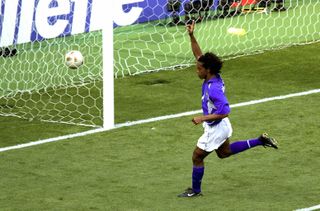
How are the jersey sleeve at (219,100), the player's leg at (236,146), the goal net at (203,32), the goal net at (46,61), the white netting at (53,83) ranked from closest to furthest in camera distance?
the jersey sleeve at (219,100), the player's leg at (236,146), the white netting at (53,83), the goal net at (46,61), the goal net at (203,32)

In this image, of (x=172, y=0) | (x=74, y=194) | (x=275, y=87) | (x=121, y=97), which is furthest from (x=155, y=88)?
(x=74, y=194)

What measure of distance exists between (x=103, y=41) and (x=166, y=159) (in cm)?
196

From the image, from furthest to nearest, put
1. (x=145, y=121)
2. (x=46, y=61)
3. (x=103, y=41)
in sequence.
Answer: (x=46, y=61)
(x=145, y=121)
(x=103, y=41)

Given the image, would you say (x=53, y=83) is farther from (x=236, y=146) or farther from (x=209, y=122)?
(x=209, y=122)

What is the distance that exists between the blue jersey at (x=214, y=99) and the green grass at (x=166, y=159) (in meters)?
0.82

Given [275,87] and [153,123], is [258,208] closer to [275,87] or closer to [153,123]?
[153,123]

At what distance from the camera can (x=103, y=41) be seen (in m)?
13.4

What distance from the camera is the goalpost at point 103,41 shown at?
14.7 metres

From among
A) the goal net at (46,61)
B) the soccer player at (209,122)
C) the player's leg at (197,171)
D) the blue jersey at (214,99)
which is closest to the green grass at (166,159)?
the player's leg at (197,171)

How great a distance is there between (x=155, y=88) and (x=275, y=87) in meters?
1.66

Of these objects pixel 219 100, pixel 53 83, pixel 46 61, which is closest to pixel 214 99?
pixel 219 100

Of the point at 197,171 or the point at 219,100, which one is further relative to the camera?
the point at 197,171

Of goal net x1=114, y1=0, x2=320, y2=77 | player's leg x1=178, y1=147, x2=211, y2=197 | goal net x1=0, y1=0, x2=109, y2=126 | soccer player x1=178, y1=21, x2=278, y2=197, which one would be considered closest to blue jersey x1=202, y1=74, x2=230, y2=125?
soccer player x1=178, y1=21, x2=278, y2=197

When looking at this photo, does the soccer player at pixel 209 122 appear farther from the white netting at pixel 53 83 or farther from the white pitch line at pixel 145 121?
the white netting at pixel 53 83
